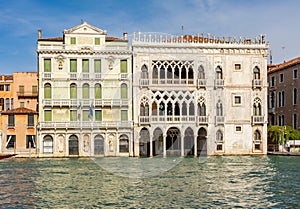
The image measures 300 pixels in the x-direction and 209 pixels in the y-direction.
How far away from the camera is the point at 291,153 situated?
35.5 metres

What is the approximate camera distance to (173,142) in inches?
1505

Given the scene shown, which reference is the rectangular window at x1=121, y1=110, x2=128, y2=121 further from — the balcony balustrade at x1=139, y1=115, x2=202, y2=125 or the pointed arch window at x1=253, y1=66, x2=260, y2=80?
the pointed arch window at x1=253, y1=66, x2=260, y2=80

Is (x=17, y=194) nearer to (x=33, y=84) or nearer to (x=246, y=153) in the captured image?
(x=246, y=153)

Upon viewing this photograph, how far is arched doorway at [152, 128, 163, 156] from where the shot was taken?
3742 centimetres

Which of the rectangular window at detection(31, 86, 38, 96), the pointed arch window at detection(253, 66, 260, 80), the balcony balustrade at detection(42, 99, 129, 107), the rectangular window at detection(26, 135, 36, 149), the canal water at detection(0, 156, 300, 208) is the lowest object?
the canal water at detection(0, 156, 300, 208)

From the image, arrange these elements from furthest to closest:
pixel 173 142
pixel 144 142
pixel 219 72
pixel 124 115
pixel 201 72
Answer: pixel 173 142
pixel 219 72
pixel 201 72
pixel 144 142
pixel 124 115

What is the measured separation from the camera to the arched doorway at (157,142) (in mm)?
37416

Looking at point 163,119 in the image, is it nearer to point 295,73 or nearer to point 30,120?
point 30,120

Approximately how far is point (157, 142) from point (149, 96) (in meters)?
3.59

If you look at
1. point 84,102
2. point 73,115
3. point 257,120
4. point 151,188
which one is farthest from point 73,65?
point 151,188

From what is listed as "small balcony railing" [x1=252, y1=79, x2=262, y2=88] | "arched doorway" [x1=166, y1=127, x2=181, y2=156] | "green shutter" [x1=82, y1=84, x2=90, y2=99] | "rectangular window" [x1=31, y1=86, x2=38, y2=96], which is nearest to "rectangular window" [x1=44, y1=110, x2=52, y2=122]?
"green shutter" [x1=82, y1=84, x2=90, y2=99]

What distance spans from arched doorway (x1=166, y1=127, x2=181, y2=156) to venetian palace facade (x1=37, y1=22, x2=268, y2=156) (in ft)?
0.25

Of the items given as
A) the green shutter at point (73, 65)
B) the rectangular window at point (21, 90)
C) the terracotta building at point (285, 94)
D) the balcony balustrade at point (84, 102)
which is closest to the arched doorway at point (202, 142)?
the balcony balustrade at point (84, 102)

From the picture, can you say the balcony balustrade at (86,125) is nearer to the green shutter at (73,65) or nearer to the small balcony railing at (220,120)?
the green shutter at (73,65)
